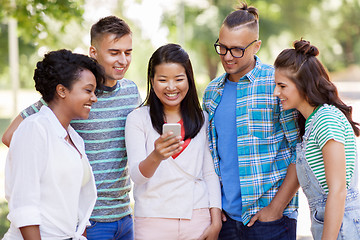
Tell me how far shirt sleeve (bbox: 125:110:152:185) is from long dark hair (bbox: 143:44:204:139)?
0.33 ft

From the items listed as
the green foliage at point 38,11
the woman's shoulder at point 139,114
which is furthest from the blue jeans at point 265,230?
the green foliage at point 38,11

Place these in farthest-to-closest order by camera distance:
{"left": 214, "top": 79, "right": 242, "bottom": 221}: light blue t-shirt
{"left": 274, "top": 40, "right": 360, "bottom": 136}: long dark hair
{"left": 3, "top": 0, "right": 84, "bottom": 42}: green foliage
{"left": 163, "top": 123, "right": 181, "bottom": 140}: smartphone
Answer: {"left": 3, "top": 0, "right": 84, "bottom": 42}: green foliage
{"left": 214, "top": 79, "right": 242, "bottom": 221}: light blue t-shirt
{"left": 274, "top": 40, "right": 360, "bottom": 136}: long dark hair
{"left": 163, "top": 123, "right": 181, "bottom": 140}: smartphone

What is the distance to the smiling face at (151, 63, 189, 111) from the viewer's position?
3.18m

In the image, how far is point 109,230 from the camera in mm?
3273

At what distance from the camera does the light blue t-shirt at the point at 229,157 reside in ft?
11.0

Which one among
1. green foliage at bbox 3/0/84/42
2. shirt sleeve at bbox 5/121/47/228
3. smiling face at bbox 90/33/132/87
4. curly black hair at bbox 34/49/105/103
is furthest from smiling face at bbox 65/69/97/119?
green foliage at bbox 3/0/84/42

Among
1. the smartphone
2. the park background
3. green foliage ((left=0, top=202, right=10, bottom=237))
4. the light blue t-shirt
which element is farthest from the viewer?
the park background

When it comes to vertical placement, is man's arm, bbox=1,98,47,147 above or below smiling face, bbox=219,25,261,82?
below

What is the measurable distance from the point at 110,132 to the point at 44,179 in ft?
Answer: 2.77

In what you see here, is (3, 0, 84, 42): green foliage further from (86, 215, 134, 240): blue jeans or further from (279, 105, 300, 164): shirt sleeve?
(279, 105, 300, 164): shirt sleeve

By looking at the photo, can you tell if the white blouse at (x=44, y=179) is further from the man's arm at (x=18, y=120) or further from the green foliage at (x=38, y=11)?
the green foliage at (x=38, y=11)

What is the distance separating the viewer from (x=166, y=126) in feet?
8.98

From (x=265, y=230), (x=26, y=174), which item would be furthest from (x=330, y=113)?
(x=26, y=174)

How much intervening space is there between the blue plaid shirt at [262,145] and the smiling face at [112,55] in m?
0.83
